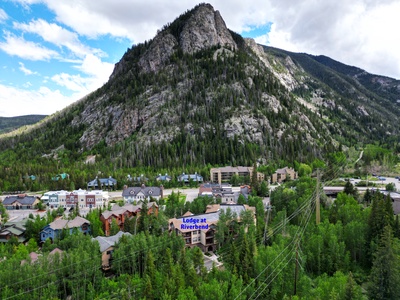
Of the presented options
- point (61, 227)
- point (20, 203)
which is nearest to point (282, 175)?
point (61, 227)

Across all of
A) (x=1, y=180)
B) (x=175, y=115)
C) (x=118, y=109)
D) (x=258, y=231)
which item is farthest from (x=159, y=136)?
(x=258, y=231)

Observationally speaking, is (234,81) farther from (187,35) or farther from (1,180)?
(1,180)

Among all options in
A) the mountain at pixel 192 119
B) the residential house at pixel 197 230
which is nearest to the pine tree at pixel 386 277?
the residential house at pixel 197 230

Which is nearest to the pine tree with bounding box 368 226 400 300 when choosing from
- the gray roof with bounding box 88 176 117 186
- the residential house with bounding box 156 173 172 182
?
the residential house with bounding box 156 173 172 182

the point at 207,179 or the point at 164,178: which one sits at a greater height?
the point at 164,178

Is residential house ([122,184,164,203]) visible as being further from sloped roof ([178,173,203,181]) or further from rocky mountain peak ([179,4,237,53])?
rocky mountain peak ([179,4,237,53])

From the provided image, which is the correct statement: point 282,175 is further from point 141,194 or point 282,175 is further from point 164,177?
point 141,194

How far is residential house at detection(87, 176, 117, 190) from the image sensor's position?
92.7 m

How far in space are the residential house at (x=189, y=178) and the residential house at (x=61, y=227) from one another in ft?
166

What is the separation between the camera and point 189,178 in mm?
97188

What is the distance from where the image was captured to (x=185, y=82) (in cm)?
16950

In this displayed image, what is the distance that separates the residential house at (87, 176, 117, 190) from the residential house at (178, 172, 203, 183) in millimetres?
21082

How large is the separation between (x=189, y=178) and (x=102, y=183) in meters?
27.6

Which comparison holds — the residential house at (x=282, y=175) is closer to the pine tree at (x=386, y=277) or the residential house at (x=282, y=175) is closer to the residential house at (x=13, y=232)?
the residential house at (x=13, y=232)
